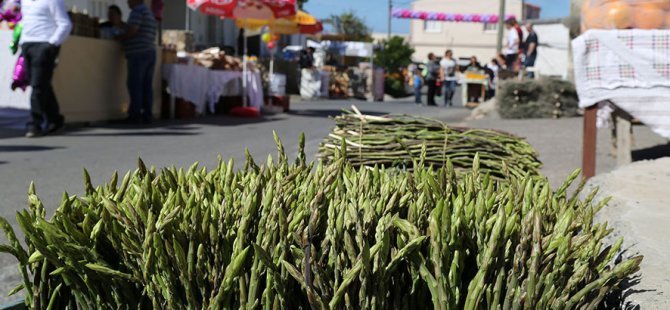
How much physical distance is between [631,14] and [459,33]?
243 ft

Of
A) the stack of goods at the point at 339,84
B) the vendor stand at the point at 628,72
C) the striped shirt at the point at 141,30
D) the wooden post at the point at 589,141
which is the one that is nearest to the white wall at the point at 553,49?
the stack of goods at the point at 339,84

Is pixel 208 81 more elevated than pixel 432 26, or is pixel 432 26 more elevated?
pixel 432 26

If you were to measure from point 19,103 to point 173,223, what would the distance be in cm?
1288

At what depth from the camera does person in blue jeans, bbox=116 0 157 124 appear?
499 inches

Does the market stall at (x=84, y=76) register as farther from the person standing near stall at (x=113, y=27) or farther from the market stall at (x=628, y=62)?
the market stall at (x=628, y=62)

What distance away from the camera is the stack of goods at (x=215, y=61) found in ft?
52.3

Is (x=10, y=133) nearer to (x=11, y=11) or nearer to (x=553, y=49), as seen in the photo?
(x=11, y=11)

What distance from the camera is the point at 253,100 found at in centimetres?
1716

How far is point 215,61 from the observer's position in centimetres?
1639

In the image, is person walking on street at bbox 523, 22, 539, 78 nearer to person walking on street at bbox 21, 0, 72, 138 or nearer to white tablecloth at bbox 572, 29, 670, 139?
person walking on street at bbox 21, 0, 72, 138

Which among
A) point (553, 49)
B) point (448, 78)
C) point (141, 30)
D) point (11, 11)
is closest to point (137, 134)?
point (141, 30)

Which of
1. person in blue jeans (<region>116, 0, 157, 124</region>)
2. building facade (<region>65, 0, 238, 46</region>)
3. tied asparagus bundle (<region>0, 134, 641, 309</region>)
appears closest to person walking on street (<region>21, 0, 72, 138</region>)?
person in blue jeans (<region>116, 0, 157, 124</region>)

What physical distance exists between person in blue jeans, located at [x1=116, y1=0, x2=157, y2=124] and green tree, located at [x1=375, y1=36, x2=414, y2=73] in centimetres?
3506

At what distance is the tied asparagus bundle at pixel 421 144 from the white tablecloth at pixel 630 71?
8.09 feet
